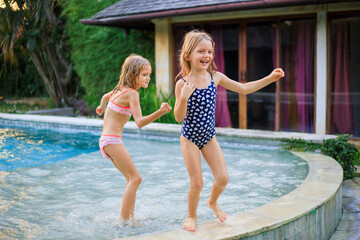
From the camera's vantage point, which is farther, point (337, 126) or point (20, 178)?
point (337, 126)

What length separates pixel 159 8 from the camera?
9.93m

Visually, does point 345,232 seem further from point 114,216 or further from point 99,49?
point 99,49

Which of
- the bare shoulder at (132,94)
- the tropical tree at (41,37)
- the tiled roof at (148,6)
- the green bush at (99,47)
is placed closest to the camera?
the bare shoulder at (132,94)

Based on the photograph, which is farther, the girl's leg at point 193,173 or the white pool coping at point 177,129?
the white pool coping at point 177,129

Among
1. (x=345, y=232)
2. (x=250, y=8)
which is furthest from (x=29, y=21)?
(x=345, y=232)

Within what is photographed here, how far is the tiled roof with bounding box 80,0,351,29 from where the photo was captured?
8366 mm

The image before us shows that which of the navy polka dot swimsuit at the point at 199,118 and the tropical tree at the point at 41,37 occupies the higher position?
the tropical tree at the point at 41,37

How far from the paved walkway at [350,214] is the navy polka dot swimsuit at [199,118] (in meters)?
1.57

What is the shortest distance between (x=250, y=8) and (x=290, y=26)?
3.71 feet

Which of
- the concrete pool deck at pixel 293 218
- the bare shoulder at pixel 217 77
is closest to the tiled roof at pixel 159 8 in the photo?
the concrete pool deck at pixel 293 218

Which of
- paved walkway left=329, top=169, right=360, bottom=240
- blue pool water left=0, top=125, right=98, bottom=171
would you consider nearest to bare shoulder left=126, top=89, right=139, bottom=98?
paved walkway left=329, top=169, right=360, bottom=240

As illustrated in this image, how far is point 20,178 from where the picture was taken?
19.0 feet

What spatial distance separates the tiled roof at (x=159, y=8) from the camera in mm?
8366

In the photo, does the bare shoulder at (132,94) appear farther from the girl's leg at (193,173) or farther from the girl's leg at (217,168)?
the girl's leg at (217,168)
